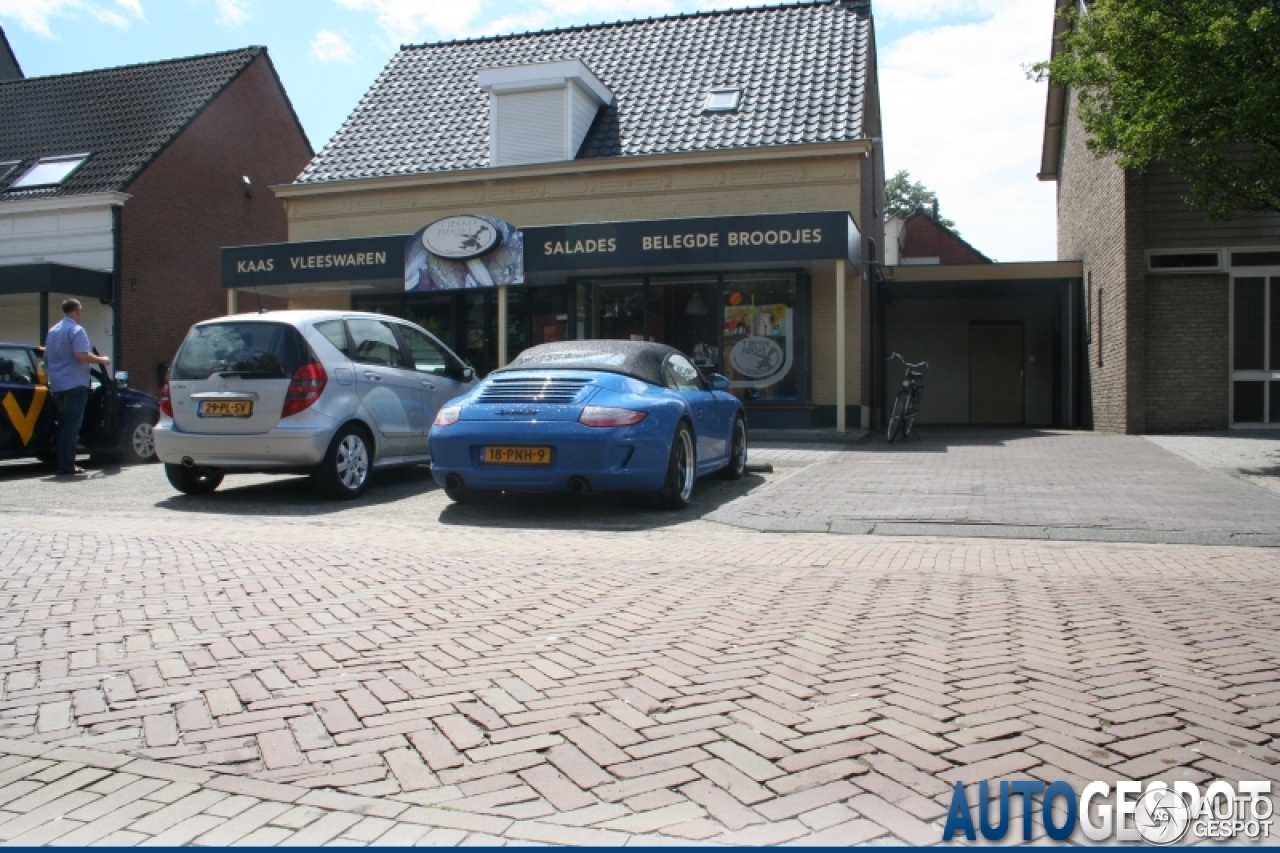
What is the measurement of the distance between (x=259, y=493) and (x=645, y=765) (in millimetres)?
7902

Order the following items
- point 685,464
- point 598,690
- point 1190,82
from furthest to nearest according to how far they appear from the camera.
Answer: point 1190,82 < point 685,464 < point 598,690

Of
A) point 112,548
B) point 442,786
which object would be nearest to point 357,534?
point 112,548

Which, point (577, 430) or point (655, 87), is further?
point (655, 87)

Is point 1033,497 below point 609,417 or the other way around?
below

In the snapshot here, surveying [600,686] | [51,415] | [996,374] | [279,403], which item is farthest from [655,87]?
[600,686]

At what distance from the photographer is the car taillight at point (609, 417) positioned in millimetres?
8117

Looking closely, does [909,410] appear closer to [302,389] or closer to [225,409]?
[302,389]

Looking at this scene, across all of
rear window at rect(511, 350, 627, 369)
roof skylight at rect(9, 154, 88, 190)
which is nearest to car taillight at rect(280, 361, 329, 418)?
rear window at rect(511, 350, 627, 369)

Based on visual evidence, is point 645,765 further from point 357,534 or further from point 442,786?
point 357,534

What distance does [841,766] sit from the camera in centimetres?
313

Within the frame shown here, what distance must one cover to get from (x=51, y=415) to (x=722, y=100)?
1314 centimetres

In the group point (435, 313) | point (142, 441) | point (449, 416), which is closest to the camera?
point (449, 416)

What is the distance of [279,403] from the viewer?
9055mm

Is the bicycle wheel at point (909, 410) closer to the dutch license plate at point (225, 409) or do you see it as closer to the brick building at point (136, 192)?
the dutch license plate at point (225, 409)
